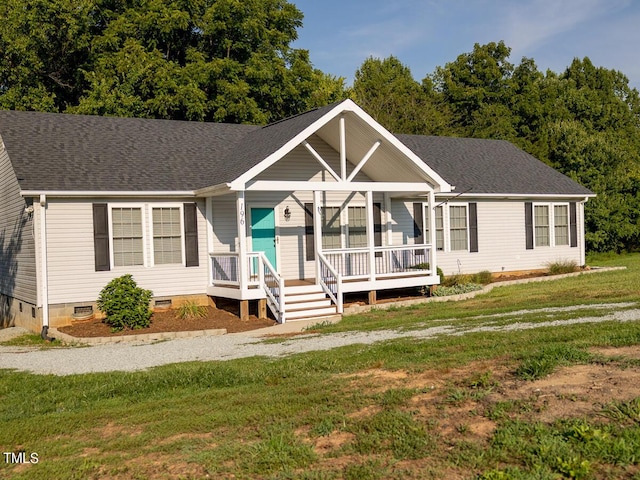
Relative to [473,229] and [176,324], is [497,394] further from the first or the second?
[473,229]

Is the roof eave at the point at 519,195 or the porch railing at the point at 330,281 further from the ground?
the roof eave at the point at 519,195

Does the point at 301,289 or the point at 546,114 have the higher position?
the point at 546,114

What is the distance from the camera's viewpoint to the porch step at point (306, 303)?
15641 millimetres

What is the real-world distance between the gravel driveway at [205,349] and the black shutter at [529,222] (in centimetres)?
966

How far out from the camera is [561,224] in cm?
2322

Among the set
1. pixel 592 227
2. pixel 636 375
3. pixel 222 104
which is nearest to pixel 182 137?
pixel 222 104

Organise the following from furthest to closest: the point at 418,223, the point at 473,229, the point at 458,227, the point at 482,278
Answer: the point at 473,229 → the point at 458,227 → the point at 418,223 → the point at 482,278

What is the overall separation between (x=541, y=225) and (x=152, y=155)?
42.5 feet

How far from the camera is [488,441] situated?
17.1 feet

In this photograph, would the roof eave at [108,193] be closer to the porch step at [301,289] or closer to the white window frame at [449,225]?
the porch step at [301,289]

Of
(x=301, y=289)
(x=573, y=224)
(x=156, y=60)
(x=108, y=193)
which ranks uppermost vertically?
(x=156, y=60)

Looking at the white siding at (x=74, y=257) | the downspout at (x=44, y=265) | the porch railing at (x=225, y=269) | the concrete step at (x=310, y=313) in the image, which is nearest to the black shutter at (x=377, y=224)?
the concrete step at (x=310, y=313)

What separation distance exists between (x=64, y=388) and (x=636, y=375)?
6.69 meters

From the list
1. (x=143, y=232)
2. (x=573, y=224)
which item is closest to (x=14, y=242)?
(x=143, y=232)
